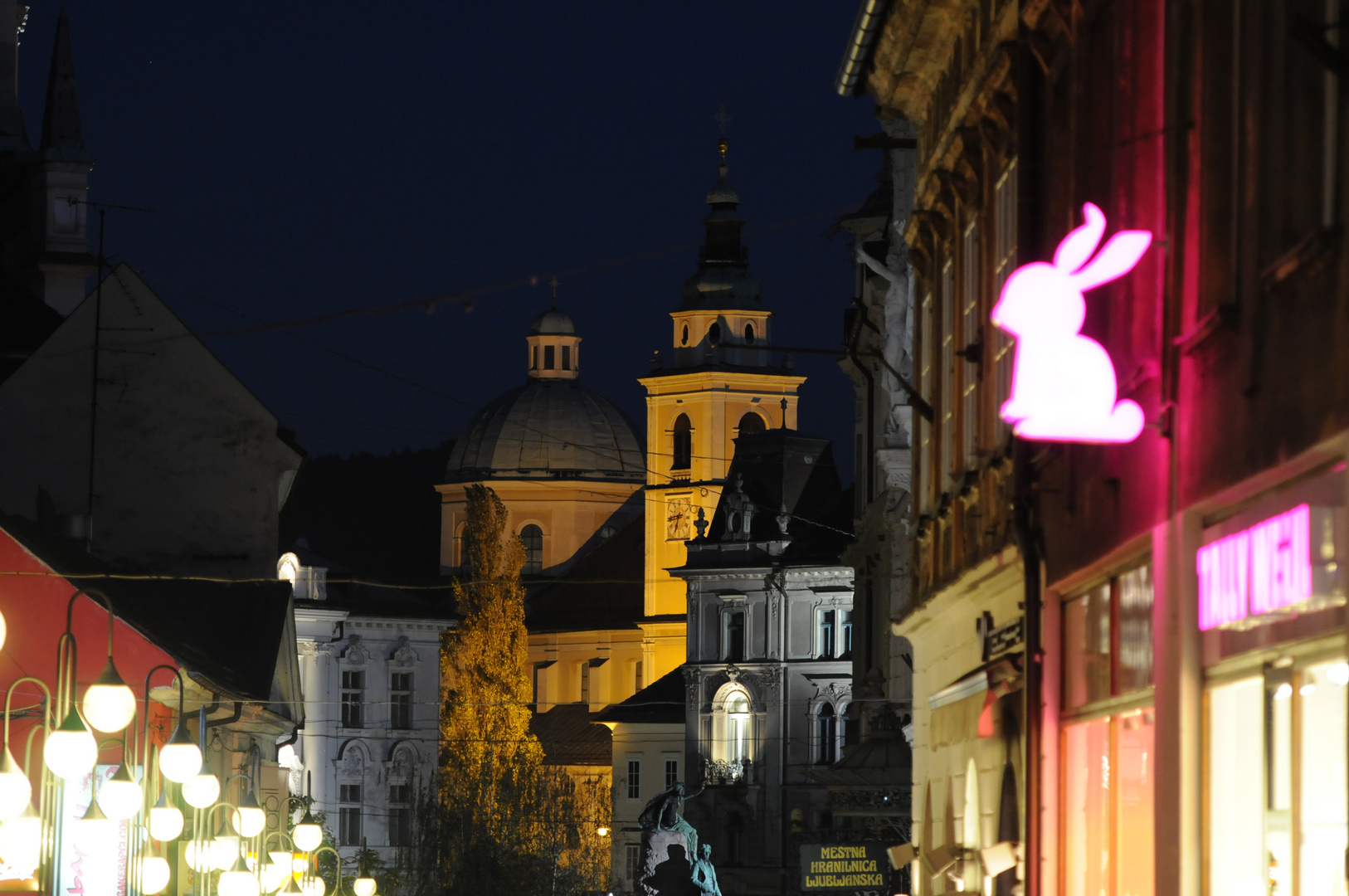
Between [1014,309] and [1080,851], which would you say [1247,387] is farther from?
[1080,851]

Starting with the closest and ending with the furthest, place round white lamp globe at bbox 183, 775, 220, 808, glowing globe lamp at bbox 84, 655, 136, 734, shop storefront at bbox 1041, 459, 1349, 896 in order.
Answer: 1. shop storefront at bbox 1041, 459, 1349, 896
2. glowing globe lamp at bbox 84, 655, 136, 734
3. round white lamp globe at bbox 183, 775, 220, 808

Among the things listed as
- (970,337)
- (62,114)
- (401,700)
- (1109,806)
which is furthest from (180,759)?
(401,700)

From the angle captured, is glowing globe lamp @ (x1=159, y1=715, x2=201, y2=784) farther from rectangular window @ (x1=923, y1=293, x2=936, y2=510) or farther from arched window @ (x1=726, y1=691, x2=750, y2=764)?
arched window @ (x1=726, y1=691, x2=750, y2=764)

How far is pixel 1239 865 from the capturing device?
8633 mm

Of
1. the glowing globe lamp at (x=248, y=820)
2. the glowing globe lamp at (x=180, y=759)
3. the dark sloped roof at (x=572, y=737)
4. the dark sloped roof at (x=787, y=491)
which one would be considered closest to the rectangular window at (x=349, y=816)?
the dark sloped roof at (x=787, y=491)

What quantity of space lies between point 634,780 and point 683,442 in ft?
57.5

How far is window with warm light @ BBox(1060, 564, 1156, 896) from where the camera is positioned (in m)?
10.4

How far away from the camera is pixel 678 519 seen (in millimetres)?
100750

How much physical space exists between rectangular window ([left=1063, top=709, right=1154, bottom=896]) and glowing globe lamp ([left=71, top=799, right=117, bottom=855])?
605 centimetres

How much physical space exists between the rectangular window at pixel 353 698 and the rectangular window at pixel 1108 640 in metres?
67.6

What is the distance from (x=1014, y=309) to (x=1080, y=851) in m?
4.02

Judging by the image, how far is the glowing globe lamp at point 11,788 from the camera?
43.1 ft

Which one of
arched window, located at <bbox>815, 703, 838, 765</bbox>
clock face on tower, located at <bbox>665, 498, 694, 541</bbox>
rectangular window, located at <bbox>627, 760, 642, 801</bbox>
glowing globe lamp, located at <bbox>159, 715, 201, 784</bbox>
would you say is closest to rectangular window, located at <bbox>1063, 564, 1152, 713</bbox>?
glowing globe lamp, located at <bbox>159, 715, 201, 784</bbox>

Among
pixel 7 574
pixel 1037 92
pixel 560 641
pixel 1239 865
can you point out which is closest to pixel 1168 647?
pixel 1239 865
